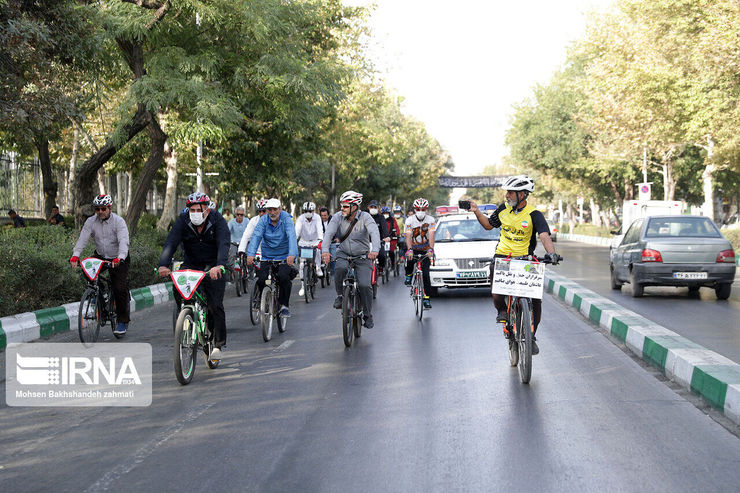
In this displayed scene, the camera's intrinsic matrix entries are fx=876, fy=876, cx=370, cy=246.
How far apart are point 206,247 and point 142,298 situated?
24.2 ft

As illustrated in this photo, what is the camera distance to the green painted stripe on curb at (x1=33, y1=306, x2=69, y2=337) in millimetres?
11266

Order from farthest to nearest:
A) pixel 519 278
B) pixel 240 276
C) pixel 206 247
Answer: pixel 240 276
pixel 206 247
pixel 519 278

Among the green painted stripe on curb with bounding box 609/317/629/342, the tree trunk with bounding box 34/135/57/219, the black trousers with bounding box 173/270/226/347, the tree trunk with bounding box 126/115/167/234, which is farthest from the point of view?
the tree trunk with bounding box 34/135/57/219

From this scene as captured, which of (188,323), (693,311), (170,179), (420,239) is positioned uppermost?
(170,179)

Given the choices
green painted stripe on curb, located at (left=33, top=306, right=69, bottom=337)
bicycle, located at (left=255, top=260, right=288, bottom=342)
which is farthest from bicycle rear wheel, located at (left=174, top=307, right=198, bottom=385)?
green painted stripe on curb, located at (left=33, top=306, right=69, bottom=337)

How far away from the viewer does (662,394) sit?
7297mm

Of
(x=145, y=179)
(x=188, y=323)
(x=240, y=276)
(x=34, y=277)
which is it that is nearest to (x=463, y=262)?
(x=240, y=276)

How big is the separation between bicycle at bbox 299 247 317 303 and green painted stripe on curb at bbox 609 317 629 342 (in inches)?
250

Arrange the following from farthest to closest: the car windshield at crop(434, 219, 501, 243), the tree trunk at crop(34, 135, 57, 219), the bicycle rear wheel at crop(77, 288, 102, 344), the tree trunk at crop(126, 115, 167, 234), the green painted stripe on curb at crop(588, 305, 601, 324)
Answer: the tree trunk at crop(34, 135, 57, 219), the tree trunk at crop(126, 115, 167, 234), the car windshield at crop(434, 219, 501, 243), the green painted stripe on curb at crop(588, 305, 601, 324), the bicycle rear wheel at crop(77, 288, 102, 344)

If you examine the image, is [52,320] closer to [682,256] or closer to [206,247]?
[206,247]

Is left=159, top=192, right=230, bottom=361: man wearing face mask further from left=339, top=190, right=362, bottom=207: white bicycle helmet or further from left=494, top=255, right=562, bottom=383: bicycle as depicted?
left=494, top=255, right=562, bottom=383: bicycle

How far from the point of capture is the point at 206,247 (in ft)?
27.7

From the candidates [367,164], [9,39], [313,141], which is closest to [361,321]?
[9,39]

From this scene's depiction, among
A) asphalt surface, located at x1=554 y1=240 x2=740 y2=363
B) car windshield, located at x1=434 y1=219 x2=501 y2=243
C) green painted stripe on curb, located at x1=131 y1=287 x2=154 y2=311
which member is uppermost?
car windshield, located at x1=434 y1=219 x2=501 y2=243
